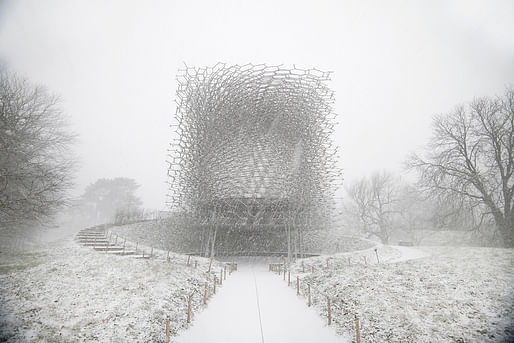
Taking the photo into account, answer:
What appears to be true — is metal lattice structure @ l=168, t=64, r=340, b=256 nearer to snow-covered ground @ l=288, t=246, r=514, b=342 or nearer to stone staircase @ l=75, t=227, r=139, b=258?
stone staircase @ l=75, t=227, r=139, b=258

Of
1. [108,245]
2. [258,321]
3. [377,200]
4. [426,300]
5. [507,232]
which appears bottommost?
[258,321]

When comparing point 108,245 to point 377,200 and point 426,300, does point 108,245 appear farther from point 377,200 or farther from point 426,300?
point 377,200

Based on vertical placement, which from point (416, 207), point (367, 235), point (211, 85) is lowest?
point (367, 235)

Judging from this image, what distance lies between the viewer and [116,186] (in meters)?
A: 58.8

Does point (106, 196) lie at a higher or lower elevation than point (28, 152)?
higher

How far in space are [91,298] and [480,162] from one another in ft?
77.5

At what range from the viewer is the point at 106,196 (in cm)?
5844

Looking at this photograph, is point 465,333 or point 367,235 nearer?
point 465,333

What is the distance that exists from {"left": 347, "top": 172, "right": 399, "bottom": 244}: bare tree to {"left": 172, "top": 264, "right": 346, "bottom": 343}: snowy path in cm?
3285

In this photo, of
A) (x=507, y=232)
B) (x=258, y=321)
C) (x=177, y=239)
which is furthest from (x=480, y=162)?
(x=177, y=239)

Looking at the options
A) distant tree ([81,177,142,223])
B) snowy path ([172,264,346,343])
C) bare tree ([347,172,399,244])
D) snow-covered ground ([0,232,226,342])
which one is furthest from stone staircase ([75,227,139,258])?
distant tree ([81,177,142,223])

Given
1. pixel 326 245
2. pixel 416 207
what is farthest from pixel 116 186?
pixel 416 207

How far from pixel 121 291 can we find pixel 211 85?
58.1ft

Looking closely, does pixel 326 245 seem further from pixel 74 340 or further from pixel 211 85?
pixel 74 340
